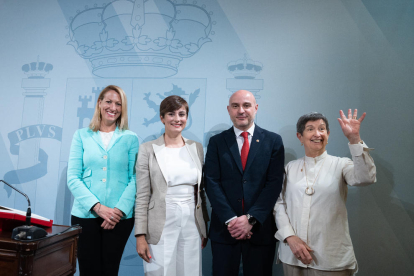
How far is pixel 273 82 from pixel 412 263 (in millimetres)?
2138

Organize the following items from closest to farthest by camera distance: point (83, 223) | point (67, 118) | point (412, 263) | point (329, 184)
A: point (329, 184)
point (83, 223)
point (412, 263)
point (67, 118)

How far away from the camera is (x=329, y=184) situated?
207cm

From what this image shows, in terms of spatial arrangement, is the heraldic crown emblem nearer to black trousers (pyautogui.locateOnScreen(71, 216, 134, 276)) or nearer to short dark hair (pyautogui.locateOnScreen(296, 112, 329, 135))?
short dark hair (pyautogui.locateOnScreen(296, 112, 329, 135))

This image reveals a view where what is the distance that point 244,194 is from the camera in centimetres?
211

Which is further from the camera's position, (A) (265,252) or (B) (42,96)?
A: (B) (42,96)

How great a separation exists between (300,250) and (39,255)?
1.58 m

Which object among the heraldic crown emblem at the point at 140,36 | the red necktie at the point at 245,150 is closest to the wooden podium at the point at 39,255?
the red necktie at the point at 245,150

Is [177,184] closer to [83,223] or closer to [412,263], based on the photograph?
[83,223]

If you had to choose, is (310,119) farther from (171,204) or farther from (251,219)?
(171,204)

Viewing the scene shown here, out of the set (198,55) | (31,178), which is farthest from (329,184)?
(31,178)

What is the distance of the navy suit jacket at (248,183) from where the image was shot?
2.08 m

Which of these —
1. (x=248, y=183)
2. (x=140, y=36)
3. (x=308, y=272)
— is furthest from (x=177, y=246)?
(x=140, y=36)

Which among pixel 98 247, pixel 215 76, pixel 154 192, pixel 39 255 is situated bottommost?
pixel 98 247

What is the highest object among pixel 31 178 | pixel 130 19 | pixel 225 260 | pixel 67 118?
pixel 130 19
